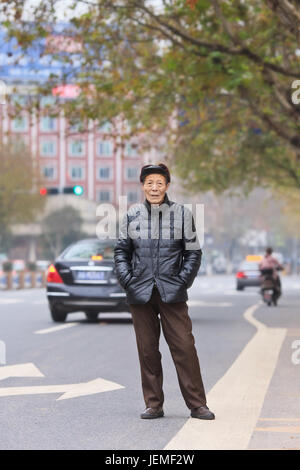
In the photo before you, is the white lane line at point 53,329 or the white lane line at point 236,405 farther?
the white lane line at point 53,329

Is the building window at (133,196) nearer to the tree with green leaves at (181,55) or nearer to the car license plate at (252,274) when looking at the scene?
the car license plate at (252,274)

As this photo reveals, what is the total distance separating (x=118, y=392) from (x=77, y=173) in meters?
99.3

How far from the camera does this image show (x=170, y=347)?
7176mm

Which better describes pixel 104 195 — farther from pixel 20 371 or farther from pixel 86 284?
pixel 20 371

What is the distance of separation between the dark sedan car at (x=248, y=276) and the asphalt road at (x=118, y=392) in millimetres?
28183

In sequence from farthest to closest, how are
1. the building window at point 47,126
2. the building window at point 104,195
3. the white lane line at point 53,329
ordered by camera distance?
the building window at point 104,195 → the building window at point 47,126 → the white lane line at point 53,329

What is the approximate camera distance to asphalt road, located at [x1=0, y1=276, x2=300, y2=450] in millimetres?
6480

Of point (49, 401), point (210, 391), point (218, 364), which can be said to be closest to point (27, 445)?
point (49, 401)

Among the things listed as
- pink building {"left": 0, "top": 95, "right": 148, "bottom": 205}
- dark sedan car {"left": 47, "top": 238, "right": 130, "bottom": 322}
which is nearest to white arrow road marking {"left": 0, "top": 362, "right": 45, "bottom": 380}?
dark sedan car {"left": 47, "top": 238, "right": 130, "bottom": 322}

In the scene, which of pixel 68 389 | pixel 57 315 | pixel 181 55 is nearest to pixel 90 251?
pixel 57 315

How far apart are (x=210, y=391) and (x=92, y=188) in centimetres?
9896

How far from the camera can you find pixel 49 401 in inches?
328

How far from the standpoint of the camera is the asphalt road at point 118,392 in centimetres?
648

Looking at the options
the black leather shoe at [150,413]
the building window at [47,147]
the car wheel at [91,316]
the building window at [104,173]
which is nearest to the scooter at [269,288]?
the car wheel at [91,316]
